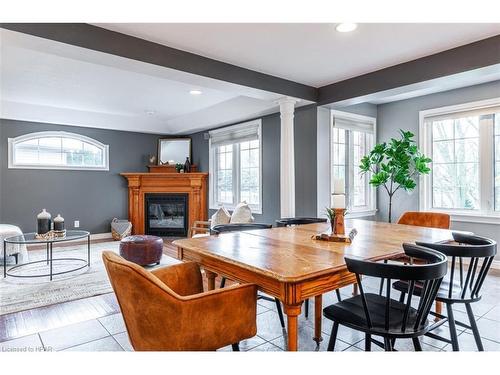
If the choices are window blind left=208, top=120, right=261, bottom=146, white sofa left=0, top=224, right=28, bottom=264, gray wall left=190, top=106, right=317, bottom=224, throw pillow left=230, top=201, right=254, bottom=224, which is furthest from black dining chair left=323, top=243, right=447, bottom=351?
white sofa left=0, top=224, right=28, bottom=264

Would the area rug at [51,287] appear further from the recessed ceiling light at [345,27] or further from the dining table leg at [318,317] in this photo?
the recessed ceiling light at [345,27]

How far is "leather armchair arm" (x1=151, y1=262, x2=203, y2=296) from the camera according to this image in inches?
72.5

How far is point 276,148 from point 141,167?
3409mm

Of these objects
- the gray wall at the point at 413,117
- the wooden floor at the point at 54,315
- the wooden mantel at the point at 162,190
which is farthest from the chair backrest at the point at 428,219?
the wooden mantel at the point at 162,190

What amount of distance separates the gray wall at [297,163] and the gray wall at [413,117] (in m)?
1.61

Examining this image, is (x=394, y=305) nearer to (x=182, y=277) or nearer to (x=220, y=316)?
(x=220, y=316)

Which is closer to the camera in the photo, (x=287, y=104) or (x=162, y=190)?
(x=287, y=104)

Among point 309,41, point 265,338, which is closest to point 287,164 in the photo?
point 309,41

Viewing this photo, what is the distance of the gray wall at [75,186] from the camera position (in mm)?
5691

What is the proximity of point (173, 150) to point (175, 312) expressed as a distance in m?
6.03

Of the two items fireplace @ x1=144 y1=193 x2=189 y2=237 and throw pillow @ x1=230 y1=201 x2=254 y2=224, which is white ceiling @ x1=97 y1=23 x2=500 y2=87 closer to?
throw pillow @ x1=230 y1=201 x2=254 y2=224

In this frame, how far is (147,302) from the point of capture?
1.37 metres

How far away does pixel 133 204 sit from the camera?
6762 millimetres
